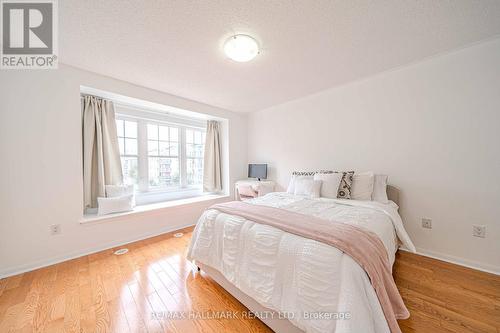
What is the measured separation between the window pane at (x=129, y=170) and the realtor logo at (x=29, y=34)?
1.48 metres

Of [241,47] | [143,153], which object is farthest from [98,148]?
[241,47]

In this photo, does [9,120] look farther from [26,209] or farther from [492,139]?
[492,139]

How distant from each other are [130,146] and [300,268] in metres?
3.27

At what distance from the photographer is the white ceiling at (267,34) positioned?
51.6 inches

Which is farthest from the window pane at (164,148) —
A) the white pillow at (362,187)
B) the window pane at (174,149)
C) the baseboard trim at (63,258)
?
the white pillow at (362,187)

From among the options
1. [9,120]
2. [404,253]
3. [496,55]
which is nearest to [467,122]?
[496,55]

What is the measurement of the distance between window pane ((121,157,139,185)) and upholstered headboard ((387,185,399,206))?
3974mm

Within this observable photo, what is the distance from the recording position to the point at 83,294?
4.97 feet

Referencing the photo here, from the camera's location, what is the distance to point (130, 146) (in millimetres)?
3027

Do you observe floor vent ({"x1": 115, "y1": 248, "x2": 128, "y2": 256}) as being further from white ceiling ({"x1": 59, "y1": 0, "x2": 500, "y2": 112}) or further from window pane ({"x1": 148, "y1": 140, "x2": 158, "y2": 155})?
white ceiling ({"x1": 59, "y1": 0, "x2": 500, "y2": 112})

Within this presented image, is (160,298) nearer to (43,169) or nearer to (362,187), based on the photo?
(43,169)

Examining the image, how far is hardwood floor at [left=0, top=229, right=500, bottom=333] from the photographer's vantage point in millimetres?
1219

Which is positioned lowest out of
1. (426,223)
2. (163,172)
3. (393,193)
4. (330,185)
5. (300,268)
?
(426,223)

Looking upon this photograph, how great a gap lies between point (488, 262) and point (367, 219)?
1559 mm
